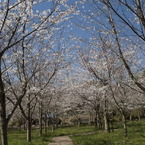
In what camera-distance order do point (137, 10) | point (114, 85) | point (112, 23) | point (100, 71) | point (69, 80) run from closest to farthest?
point (137, 10), point (112, 23), point (114, 85), point (100, 71), point (69, 80)

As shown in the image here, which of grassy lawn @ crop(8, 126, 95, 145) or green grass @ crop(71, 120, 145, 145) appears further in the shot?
grassy lawn @ crop(8, 126, 95, 145)

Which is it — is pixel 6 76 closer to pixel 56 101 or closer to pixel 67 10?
pixel 67 10

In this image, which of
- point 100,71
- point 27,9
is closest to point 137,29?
point 27,9

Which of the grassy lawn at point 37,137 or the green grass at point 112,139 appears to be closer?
the green grass at point 112,139

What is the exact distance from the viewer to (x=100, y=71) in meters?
14.0

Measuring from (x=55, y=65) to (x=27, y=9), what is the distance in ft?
17.3

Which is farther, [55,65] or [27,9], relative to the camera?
[55,65]

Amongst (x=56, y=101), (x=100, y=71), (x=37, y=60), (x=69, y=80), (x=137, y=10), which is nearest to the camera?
(x=137, y=10)

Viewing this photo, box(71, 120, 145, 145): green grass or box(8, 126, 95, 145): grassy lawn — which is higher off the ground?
box(71, 120, 145, 145): green grass

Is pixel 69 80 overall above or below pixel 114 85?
above

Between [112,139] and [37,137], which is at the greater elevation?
[112,139]

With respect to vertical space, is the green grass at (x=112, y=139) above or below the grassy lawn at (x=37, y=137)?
above

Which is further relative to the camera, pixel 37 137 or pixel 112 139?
pixel 37 137

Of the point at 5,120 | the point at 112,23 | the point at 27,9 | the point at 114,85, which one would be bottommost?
the point at 5,120
